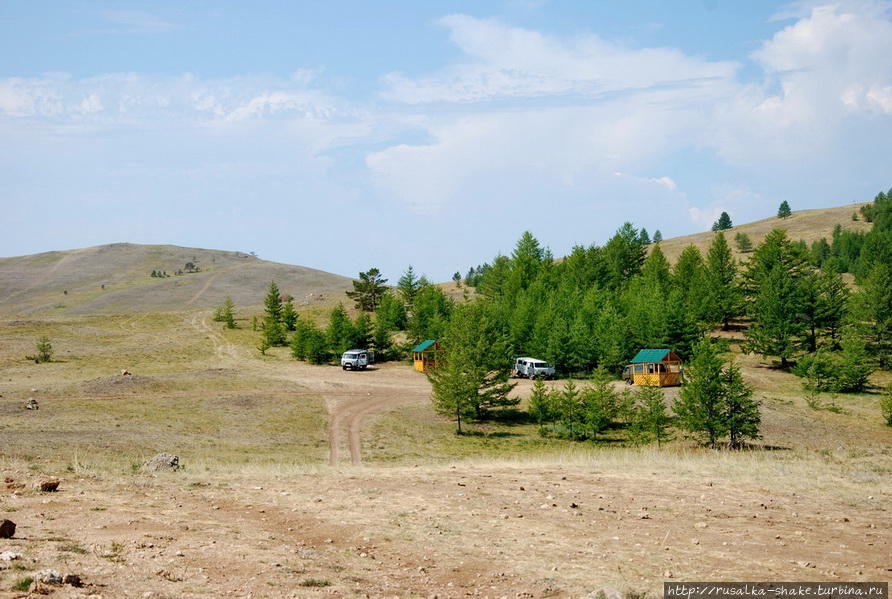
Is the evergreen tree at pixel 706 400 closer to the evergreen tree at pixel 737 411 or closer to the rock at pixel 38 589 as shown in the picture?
the evergreen tree at pixel 737 411

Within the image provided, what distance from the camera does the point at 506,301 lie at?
85312 millimetres

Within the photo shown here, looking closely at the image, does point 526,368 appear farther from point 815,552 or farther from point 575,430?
point 815,552

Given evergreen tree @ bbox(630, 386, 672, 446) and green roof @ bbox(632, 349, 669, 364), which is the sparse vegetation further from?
evergreen tree @ bbox(630, 386, 672, 446)

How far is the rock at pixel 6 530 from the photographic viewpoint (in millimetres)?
12227

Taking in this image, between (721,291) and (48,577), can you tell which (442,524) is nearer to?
(48,577)

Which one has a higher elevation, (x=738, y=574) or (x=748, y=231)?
(x=748, y=231)

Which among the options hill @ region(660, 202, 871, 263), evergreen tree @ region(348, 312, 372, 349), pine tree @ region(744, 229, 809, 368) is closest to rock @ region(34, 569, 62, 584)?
evergreen tree @ region(348, 312, 372, 349)

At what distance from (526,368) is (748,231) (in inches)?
5539

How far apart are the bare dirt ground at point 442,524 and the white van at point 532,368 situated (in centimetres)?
3614

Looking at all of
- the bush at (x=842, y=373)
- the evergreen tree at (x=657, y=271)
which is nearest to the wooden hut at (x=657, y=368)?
the bush at (x=842, y=373)

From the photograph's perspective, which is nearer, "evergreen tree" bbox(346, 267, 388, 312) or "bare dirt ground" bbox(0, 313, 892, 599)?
"bare dirt ground" bbox(0, 313, 892, 599)

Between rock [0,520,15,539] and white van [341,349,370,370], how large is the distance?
2401 inches

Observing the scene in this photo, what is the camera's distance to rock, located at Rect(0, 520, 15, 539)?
12.2 m

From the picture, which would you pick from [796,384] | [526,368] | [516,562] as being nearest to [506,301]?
[526,368]
